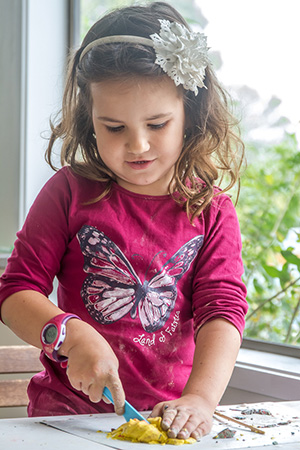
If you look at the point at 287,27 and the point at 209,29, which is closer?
the point at 287,27

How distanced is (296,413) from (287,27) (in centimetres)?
88

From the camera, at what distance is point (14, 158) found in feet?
5.55

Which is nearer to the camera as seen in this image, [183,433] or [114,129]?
[183,433]

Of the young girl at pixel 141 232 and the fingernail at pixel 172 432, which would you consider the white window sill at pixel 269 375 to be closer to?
the young girl at pixel 141 232

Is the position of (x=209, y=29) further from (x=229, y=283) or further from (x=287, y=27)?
(x=229, y=283)

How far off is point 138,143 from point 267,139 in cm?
68

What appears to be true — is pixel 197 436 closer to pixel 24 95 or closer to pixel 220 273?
pixel 220 273

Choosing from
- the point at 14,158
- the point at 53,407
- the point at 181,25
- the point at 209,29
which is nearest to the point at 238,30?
the point at 209,29

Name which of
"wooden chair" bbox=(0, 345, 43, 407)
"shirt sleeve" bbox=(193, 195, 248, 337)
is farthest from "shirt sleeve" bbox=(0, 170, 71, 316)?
"wooden chair" bbox=(0, 345, 43, 407)

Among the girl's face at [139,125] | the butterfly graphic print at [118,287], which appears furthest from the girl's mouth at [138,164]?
the butterfly graphic print at [118,287]

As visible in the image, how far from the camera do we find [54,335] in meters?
0.75

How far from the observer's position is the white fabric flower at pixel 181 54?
0.86 metres

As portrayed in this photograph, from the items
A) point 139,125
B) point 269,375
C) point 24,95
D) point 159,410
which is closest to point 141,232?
point 139,125

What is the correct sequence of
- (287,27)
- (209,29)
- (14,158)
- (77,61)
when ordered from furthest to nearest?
(14,158)
(209,29)
(287,27)
(77,61)
